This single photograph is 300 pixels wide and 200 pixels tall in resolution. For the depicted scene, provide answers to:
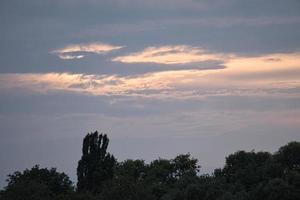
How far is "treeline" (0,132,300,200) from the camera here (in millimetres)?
47938

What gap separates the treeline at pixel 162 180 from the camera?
47.9 meters

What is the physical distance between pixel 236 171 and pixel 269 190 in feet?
54.4

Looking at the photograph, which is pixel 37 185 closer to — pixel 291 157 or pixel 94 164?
pixel 94 164

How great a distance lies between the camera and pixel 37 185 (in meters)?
49.8

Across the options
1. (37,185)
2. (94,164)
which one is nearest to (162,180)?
(94,164)

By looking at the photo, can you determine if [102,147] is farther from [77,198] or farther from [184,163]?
[77,198]

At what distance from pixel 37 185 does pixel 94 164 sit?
2258cm

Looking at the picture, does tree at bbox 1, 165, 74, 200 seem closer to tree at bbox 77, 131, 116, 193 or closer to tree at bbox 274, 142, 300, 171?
tree at bbox 77, 131, 116, 193

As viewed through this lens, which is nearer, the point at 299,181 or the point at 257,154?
the point at 299,181

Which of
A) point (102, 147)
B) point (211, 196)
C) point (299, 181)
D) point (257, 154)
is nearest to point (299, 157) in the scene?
point (257, 154)

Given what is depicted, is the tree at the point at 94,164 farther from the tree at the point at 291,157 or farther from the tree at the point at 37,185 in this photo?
the tree at the point at 291,157

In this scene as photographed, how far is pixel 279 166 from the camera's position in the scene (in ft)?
230

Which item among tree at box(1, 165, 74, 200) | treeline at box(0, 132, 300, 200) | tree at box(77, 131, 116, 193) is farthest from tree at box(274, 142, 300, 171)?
tree at box(1, 165, 74, 200)

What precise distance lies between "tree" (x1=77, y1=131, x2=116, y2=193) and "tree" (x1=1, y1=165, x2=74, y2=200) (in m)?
2.20
